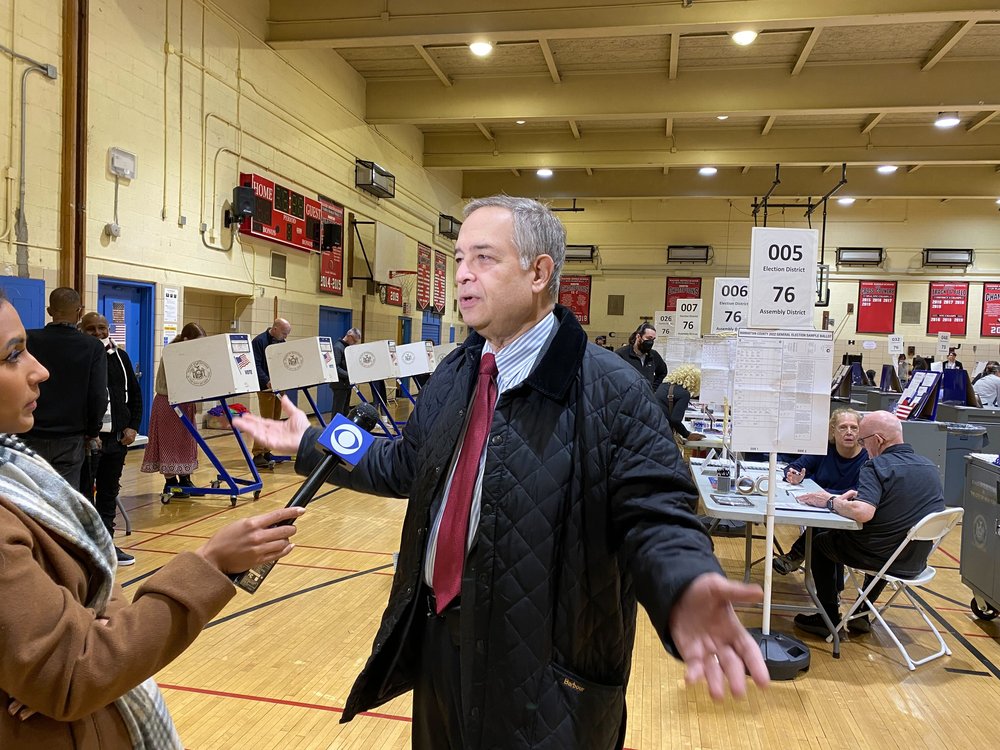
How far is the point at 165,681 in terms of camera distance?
122 inches

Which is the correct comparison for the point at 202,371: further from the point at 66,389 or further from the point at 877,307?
the point at 877,307

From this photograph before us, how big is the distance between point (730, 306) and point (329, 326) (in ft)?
25.7

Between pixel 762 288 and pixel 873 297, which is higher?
pixel 873 297

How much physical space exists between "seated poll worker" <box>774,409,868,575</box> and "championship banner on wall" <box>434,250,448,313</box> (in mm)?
13636

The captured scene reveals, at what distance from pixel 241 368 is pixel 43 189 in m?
2.69

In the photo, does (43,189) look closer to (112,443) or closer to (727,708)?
(112,443)

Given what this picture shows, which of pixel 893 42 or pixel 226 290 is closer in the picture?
pixel 226 290

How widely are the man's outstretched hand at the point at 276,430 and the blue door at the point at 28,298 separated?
5.58m

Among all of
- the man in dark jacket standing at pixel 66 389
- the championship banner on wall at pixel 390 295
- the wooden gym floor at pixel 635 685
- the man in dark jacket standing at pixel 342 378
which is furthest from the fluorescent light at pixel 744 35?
the man in dark jacket standing at pixel 66 389

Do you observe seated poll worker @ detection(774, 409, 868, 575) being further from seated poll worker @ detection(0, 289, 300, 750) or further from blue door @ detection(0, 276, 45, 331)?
blue door @ detection(0, 276, 45, 331)

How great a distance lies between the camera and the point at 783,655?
3.47 meters

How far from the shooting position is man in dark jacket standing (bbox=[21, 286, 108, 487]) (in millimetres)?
3914

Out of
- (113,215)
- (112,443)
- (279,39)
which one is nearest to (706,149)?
(279,39)

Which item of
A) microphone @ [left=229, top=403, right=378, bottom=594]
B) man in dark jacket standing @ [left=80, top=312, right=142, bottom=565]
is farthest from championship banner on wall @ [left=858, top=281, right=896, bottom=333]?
microphone @ [left=229, top=403, right=378, bottom=594]
